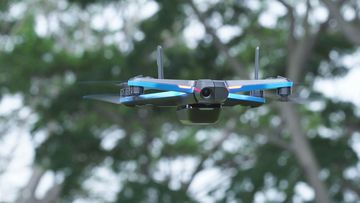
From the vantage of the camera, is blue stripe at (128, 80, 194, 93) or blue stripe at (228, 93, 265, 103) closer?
blue stripe at (128, 80, 194, 93)

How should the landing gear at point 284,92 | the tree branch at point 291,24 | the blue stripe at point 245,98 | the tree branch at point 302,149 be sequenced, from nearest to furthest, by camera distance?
1. the blue stripe at point 245,98
2. the landing gear at point 284,92
3. the tree branch at point 291,24
4. the tree branch at point 302,149

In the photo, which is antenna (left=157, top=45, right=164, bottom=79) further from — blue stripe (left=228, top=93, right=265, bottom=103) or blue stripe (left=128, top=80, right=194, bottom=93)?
blue stripe (left=228, top=93, right=265, bottom=103)

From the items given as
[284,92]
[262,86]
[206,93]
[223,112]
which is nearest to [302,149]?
[223,112]

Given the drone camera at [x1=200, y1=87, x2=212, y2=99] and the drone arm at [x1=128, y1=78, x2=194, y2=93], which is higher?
the drone arm at [x1=128, y1=78, x2=194, y2=93]

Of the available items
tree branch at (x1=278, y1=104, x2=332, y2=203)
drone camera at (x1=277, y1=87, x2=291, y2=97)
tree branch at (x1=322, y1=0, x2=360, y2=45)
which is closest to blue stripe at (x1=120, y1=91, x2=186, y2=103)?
drone camera at (x1=277, y1=87, x2=291, y2=97)

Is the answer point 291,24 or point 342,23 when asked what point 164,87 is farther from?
point 291,24

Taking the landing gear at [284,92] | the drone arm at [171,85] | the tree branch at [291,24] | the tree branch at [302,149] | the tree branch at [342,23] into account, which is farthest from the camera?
the tree branch at [302,149]

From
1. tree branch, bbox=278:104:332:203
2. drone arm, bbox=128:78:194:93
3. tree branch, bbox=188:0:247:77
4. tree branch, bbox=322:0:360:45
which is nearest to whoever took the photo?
drone arm, bbox=128:78:194:93

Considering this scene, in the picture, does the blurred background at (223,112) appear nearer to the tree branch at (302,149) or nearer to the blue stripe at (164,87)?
the tree branch at (302,149)

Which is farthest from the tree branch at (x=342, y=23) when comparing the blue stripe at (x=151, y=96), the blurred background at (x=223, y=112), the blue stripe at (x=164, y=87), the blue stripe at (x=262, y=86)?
the blue stripe at (x=164, y=87)
